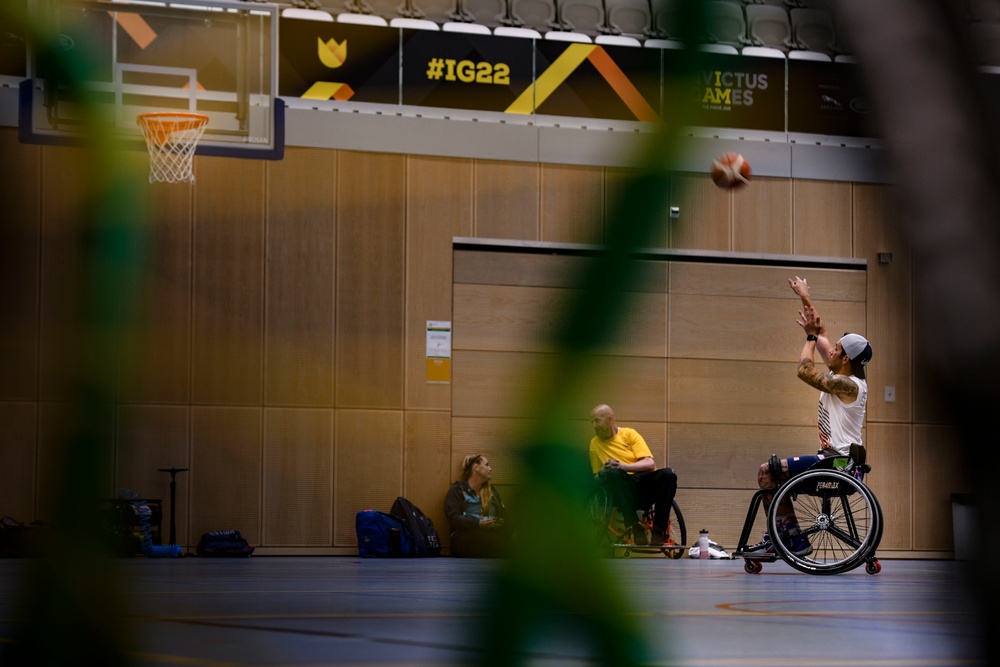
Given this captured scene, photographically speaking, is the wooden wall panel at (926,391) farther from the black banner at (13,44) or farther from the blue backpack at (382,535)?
the blue backpack at (382,535)

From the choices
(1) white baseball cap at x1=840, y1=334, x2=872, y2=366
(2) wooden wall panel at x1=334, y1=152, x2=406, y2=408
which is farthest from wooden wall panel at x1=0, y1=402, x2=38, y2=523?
(2) wooden wall panel at x1=334, y1=152, x2=406, y2=408

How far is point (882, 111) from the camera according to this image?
0.33 meters

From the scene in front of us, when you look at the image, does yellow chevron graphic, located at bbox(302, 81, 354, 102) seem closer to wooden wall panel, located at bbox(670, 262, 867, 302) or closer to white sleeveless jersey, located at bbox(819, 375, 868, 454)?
wooden wall panel, located at bbox(670, 262, 867, 302)

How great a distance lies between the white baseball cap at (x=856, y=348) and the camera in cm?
670

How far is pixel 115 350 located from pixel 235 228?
11794 millimetres

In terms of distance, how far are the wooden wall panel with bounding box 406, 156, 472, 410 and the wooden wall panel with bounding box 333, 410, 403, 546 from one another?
31 centimetres

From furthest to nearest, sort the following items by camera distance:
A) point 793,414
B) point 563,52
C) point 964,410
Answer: point 793,414 < point 563,52 < point 964,410

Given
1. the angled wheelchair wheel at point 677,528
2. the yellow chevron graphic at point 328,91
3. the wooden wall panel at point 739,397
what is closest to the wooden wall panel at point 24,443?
the angled wheelchair wheel at point 677,528

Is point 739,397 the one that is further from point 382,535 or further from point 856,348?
point 856,348

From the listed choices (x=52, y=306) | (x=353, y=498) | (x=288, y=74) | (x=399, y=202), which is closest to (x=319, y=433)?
(x=353, y=498)

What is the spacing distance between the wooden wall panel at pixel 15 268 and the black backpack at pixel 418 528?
31.4ft

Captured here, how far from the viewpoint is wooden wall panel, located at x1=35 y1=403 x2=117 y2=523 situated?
39 cm

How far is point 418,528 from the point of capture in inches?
391

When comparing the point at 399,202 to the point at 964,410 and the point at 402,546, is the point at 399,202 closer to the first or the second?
the point at 402,546
